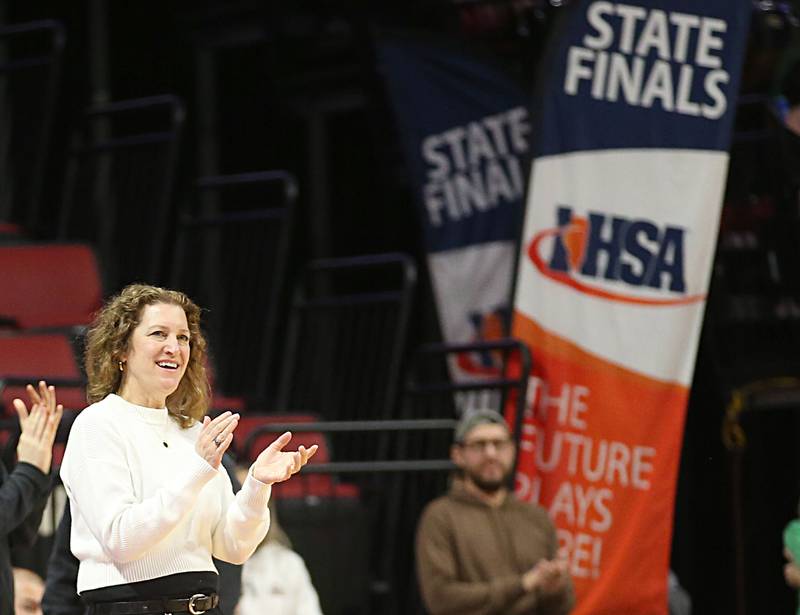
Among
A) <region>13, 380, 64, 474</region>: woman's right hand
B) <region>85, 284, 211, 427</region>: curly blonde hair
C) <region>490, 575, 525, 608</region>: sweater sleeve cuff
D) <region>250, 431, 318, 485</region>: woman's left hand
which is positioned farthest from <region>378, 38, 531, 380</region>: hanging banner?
<region>250, 431, 318, 485</region>: woman's left hand

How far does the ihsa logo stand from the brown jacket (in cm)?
115

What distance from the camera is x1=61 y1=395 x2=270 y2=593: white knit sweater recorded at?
3320mm

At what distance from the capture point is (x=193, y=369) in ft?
12.2

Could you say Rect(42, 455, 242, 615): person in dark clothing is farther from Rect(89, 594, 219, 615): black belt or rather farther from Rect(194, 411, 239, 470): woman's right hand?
Rect(194, 411, 239, 470): woman's right hand

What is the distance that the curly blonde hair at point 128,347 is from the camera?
3.56 meters

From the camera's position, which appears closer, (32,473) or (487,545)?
(32,473)

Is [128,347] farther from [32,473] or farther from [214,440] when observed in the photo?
Answer: [32,473]

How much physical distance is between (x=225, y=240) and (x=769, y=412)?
11.1 ft

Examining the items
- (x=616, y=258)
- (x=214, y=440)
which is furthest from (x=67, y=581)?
(x=616, y=258)

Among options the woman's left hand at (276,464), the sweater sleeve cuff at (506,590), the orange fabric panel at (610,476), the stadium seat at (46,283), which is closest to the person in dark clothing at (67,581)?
the woman's left hand at (276,464)

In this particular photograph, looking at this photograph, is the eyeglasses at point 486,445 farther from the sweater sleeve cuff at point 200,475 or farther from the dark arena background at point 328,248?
the sweater sleeve cuff at point 200,475

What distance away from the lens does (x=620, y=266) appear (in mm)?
7383

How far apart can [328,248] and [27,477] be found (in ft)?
22.3

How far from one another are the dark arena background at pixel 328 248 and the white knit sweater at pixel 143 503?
3.36 meters
